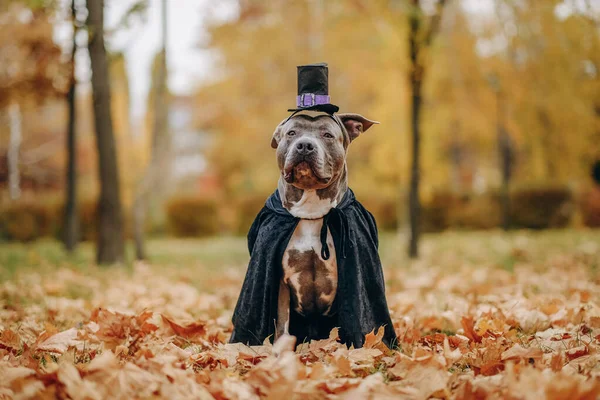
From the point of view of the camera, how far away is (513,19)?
905cm

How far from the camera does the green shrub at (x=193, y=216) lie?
58.2ft

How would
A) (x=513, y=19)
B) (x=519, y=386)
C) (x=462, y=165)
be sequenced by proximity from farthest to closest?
(x=462, y=165)
(x=513, y=19)
(x=519, y=386)

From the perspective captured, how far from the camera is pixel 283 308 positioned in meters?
2.89

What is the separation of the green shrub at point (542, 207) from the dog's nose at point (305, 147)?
55.6 feet

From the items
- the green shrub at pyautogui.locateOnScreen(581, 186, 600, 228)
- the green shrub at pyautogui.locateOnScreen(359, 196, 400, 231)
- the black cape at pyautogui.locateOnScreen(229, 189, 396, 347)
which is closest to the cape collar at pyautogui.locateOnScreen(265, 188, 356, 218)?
the black cape at pyautogui.locateOnScreen(229, 189, 396, 347)

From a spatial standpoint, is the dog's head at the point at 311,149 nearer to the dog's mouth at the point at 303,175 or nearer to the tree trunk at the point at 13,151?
the dog's mouth at the point at 303,175

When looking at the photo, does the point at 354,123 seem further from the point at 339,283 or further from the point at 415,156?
the point at 415,156

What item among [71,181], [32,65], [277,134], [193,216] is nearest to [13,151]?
[193,216]

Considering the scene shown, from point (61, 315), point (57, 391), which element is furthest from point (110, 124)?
point (57, 391)

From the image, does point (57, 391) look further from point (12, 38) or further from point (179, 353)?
point (12, 38)

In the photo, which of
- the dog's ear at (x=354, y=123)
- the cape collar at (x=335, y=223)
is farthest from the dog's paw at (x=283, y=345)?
the dog's ear at (x=354, y=123)

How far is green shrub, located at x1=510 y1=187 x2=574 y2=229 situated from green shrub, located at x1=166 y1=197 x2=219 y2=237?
31.9ft

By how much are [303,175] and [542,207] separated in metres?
17.2

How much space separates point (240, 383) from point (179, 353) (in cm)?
67
